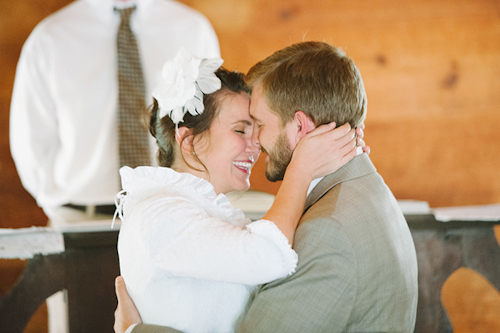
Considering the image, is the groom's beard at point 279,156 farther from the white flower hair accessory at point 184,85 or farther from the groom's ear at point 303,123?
the white flower hair accessory at point 184,85

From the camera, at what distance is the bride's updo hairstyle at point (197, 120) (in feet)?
4.89

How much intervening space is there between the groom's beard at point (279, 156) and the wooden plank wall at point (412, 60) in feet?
5.63

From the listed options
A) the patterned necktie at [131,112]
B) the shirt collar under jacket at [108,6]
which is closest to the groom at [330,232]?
the patterned necktie at [131,112]

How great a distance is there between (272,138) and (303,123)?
0.12 m

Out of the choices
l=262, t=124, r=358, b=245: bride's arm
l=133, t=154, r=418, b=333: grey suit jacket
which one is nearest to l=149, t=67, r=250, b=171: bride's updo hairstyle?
l=262, t=124, r=358, b=245: bride's arm

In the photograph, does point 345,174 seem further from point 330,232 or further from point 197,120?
point 197,120

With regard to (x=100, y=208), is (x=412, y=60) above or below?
above

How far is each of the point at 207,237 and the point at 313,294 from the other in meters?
0.28

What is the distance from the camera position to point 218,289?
1.20m

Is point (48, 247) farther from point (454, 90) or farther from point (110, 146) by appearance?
point (454, 90)

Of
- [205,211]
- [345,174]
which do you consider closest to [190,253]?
[205,211]

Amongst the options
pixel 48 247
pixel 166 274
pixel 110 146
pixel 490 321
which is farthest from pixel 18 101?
pixel 490 321

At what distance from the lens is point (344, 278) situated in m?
1.01

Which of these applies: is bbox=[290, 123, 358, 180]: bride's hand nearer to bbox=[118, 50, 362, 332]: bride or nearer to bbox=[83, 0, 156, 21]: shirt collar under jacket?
bbox=[118, 50, 362, 332]: bride
